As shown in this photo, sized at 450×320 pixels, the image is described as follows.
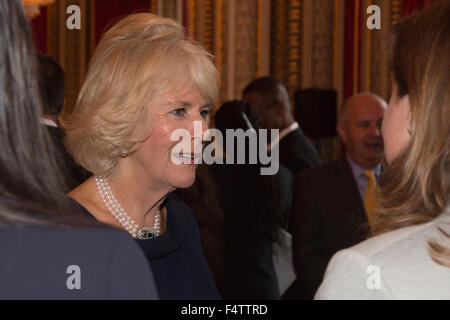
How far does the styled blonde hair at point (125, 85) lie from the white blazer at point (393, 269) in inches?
40.8

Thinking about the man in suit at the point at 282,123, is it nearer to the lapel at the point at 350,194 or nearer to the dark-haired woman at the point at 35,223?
the lapel at the point at 350,194

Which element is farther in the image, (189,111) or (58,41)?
(58,41)

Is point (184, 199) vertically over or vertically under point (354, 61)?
under

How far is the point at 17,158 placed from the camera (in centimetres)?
78

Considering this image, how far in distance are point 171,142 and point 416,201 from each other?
105cm

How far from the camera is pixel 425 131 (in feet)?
3.58

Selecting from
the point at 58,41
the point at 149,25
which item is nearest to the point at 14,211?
the point at 149,25

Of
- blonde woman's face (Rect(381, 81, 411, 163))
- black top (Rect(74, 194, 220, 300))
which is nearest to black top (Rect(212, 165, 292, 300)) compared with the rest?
black top (Rect(74, 194, 220, 300))

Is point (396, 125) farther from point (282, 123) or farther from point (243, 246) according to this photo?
point (282, 123)

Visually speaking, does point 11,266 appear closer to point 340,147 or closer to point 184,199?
point 184,199

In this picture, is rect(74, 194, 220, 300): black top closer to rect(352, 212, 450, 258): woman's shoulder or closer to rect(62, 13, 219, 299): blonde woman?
rect(62, 13, 219, 299): blonde woman

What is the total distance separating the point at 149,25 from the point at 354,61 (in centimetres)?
462

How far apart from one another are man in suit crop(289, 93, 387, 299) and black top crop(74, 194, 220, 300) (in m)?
1.17

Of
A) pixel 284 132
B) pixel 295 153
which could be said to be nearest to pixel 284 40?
pixel 284 132
